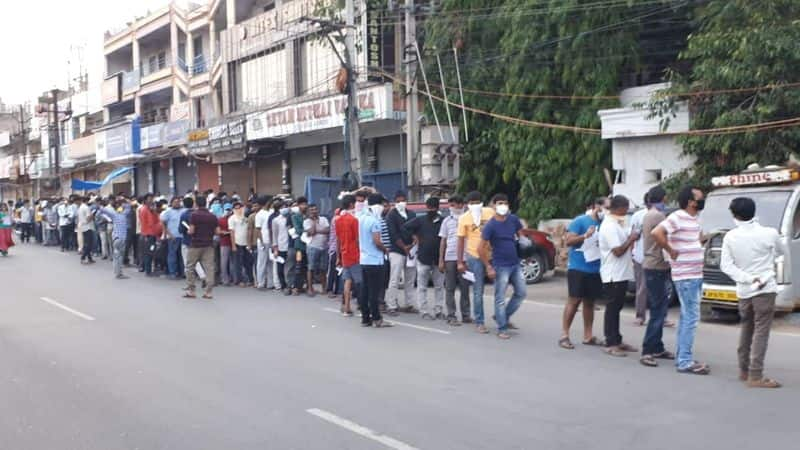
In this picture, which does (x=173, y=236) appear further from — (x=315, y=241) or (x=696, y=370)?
(x=696, y=370)

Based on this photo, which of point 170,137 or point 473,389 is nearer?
point 473,389

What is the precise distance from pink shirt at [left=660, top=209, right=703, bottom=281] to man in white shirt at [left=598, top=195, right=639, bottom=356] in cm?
82

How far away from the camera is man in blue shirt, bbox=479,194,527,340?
10211 mm

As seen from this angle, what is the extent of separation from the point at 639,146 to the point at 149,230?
36.7ft

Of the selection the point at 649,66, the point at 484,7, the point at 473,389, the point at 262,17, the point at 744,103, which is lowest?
the point at 473,389

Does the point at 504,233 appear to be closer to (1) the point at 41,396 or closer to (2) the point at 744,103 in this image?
(1) the point at 41,396

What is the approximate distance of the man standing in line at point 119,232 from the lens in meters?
18.4

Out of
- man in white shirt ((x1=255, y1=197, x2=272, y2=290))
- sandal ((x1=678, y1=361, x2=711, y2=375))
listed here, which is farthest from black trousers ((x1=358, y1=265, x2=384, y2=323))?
man in white shirt ((x1=255, y1=197, x2=272, y2=290))

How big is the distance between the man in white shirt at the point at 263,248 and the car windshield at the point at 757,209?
7.96 meters

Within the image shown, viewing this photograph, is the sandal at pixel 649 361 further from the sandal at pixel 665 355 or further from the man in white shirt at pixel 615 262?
the man in white shirt at pixel 615 262

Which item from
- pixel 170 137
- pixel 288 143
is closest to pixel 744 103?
pixel 288 143

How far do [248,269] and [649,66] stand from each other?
10.6 m

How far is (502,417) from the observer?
647 centimetres

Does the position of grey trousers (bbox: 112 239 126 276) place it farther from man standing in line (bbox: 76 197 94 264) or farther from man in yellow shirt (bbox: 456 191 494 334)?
man in yellow shirt (bbox: 456 191 494 334)
